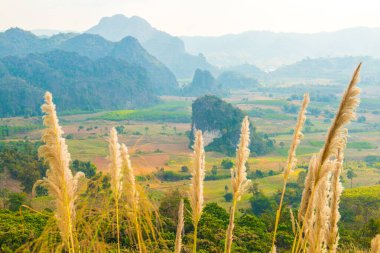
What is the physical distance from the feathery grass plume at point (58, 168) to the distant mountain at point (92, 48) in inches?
5929

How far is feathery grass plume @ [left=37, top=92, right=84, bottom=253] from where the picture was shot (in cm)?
210

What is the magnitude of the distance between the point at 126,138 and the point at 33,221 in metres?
47.3

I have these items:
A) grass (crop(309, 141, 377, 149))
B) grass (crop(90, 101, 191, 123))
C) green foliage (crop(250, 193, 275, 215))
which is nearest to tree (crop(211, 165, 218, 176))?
green foliage (crop(250, 193, 275, 215))

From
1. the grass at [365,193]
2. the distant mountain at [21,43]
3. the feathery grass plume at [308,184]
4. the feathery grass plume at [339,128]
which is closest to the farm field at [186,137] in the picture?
the grass at [365,193]

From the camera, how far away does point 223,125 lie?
2665 inches

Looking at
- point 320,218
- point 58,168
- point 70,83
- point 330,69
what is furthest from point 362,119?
point 330,69

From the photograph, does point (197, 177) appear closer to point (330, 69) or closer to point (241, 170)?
point (241, 170)

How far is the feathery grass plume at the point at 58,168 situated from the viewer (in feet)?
6.90

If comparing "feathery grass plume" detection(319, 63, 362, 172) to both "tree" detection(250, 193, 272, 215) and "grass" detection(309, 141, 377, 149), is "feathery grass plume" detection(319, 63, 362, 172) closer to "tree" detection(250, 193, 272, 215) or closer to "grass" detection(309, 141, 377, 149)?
"tree" detection(250, 193, 272, 215)

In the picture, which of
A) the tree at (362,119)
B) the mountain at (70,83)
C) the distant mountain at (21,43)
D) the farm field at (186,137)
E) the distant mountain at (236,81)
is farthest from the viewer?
the distant mountain at (236,81)

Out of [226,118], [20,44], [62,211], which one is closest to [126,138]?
[226,118]

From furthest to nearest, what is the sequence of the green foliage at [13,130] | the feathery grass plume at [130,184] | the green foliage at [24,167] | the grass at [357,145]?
the green foliage at [13,130] < the grass at [357,145] < the green foliage at [24,167] < the feathery grass plume at [130,184]

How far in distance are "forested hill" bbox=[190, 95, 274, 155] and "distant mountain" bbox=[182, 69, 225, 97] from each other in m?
62.2

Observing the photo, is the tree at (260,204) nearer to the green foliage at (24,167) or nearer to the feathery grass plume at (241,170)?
the green foliage at (24,167)
